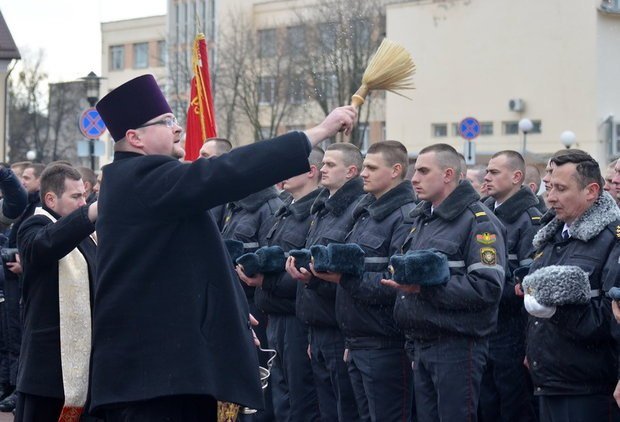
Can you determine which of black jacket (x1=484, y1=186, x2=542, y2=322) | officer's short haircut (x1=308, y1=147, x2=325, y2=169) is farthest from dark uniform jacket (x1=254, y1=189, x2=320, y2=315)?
black jacket (x1=484, y1=186, x2=542, y2=322)

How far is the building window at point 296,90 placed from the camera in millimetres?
51031

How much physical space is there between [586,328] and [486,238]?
125 cm

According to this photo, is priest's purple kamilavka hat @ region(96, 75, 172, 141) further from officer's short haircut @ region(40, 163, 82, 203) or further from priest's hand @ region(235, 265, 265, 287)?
priest's hand @ region(235, 265, 265, 287)

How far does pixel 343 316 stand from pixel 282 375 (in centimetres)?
181

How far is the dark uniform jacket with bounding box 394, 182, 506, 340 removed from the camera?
292 inches

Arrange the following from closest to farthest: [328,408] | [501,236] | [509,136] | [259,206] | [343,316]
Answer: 1. [501,236]
2. [343,316]
3. [328,408]
4. [259,206]
5. [509,136]

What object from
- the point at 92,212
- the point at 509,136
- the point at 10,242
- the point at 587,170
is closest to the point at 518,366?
the point at 587,170

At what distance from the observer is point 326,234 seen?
30.3 ft

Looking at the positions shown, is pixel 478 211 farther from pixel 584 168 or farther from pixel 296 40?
pixel 296 40

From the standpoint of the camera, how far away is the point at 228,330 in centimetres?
529

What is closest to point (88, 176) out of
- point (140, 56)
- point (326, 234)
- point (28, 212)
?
point (28, 212)

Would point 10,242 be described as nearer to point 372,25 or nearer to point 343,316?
point 343,316

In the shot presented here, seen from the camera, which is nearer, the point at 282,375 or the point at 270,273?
the point at 270,273

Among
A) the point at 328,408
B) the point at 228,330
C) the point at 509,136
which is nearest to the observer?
the point at 228,330
